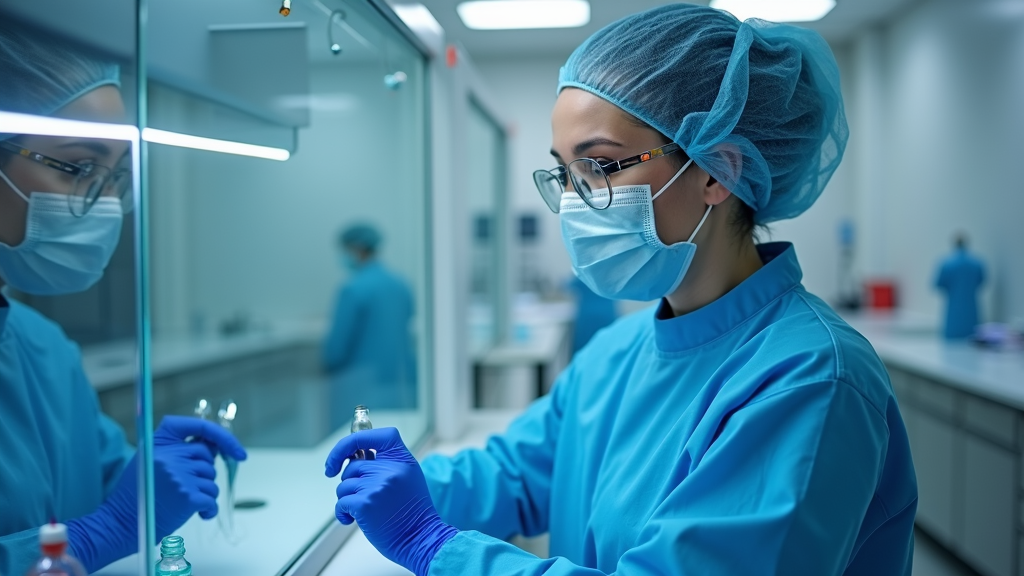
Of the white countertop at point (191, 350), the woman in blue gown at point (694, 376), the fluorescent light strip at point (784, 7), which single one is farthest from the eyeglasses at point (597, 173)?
the fluorescent light strip at point (784, 7)

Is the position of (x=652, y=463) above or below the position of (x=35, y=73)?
below

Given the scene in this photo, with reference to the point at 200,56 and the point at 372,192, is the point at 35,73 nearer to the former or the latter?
the point at 200,56

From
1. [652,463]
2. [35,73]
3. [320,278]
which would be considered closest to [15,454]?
[35,73]

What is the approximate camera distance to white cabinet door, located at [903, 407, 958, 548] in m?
2.73

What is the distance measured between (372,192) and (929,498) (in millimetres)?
3084

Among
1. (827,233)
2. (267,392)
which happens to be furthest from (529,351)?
(827,233)

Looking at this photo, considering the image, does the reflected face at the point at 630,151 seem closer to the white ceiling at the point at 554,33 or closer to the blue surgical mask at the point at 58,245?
the blue surgical mask at the point at 58,245

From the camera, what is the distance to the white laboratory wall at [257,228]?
4.05 m

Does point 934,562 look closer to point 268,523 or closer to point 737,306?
point 737,306

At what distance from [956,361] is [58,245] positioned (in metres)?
2.95

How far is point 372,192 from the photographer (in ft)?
13.7

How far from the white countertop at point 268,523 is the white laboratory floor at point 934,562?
2331 millimetres

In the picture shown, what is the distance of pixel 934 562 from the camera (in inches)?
114

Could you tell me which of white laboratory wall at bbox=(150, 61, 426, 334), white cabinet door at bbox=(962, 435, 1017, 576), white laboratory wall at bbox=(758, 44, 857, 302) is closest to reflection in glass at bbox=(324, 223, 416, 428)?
white laboratory wall at bbox=(150, 61, 426, 334)
